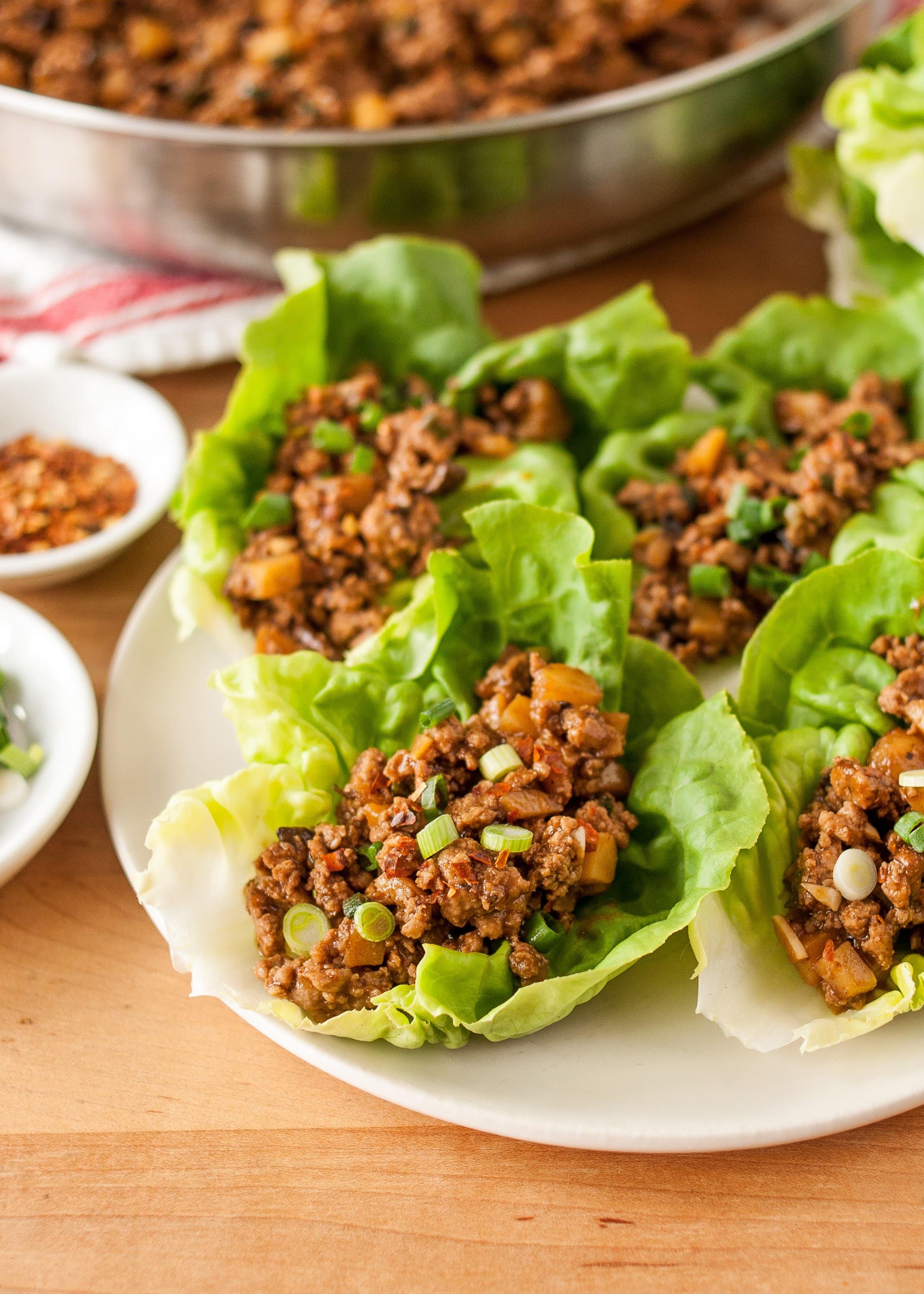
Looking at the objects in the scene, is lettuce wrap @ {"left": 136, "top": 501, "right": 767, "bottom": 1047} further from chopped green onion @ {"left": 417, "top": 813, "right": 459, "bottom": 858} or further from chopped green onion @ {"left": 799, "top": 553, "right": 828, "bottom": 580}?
chopped green onion @ {"left": 799, "top": 553, "right": 828, "bottom": 580}

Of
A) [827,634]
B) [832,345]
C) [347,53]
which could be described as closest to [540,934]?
[827,634]

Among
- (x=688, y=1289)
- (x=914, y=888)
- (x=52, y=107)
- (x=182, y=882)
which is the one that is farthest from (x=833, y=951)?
(x=52, y=107)

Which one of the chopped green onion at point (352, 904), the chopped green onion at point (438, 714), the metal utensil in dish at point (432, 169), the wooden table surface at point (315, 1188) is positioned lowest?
the wooden table surface at point (315, 1188)

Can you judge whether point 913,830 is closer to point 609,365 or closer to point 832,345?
point 609,365

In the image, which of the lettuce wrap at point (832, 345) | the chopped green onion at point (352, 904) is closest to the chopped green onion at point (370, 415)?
the lettuce wrap at point (832, 345)

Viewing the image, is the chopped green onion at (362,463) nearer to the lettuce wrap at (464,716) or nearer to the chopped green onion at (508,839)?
the lettuce wrap at (464,716)

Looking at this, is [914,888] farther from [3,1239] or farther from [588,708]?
[3,1239]
